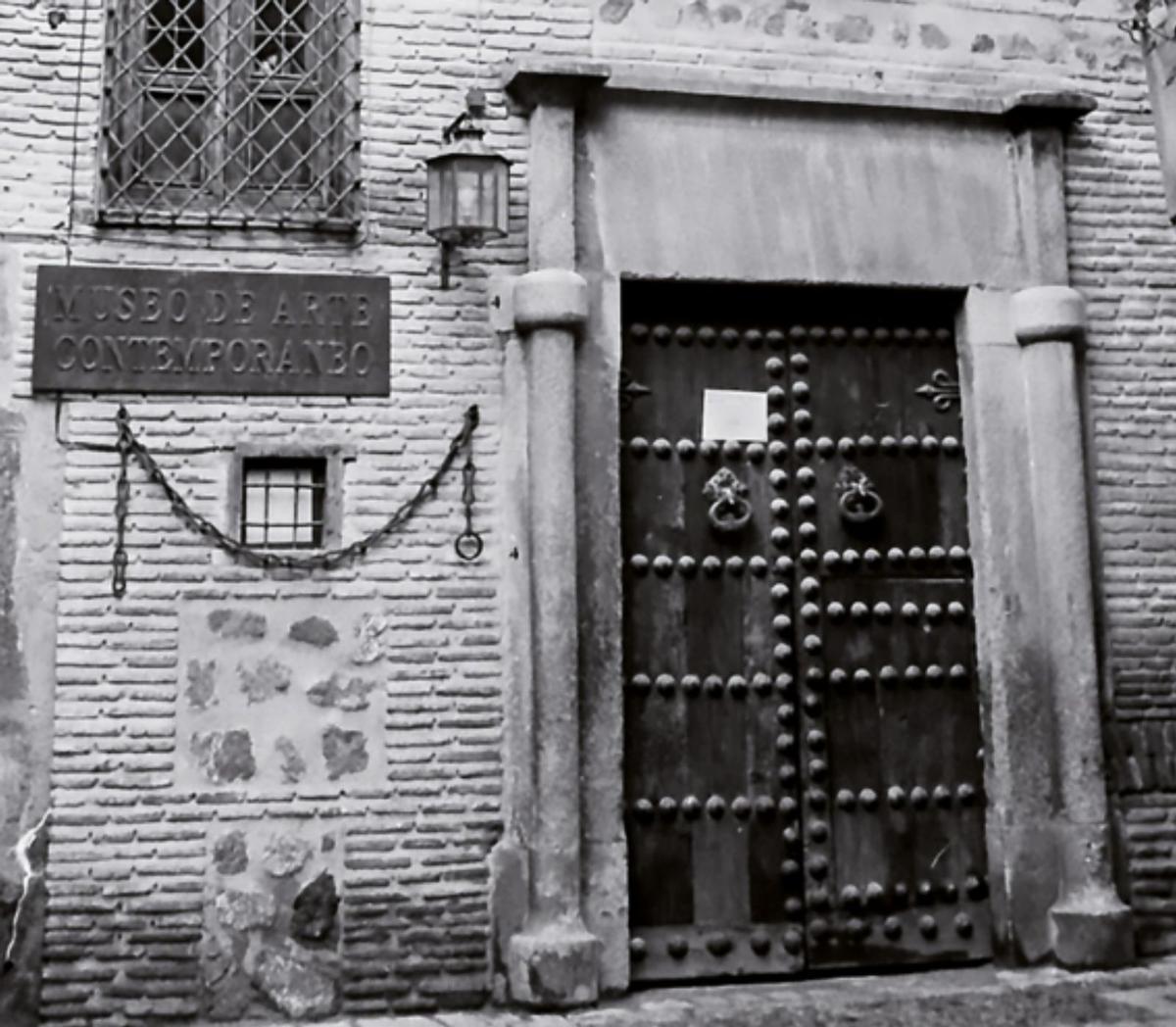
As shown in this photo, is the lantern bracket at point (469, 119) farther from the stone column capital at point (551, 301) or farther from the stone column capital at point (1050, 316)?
the stone column capital at point (1050, 316)

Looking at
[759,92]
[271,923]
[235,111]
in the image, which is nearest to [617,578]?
[271,923]

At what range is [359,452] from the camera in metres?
5.14

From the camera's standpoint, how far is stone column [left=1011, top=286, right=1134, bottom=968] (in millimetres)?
5258

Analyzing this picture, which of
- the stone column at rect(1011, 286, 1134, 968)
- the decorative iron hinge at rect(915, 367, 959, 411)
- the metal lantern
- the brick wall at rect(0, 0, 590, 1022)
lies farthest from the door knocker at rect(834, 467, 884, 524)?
the metal lantern

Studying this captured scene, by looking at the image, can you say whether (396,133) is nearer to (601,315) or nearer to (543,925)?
(601,315)

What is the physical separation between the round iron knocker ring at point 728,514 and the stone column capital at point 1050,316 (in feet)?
4.25

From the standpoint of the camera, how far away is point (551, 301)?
17.0ft

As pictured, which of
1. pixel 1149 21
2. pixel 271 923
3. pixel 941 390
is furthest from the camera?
pixel 1149 21

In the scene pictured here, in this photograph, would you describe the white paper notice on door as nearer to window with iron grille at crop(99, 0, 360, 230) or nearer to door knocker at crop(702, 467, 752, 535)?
door knocker at crop(702, 467, 752, 535)

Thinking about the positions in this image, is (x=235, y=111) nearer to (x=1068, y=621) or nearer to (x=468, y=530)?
(x=468, y=530)

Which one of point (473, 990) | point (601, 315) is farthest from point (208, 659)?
point (601, 315)

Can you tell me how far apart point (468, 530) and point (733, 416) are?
1137 mm

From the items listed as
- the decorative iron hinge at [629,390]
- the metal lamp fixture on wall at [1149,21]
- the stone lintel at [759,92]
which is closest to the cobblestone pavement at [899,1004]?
the decorative iron hinge at [629,390]

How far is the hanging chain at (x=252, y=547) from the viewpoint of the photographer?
4.96 meters
